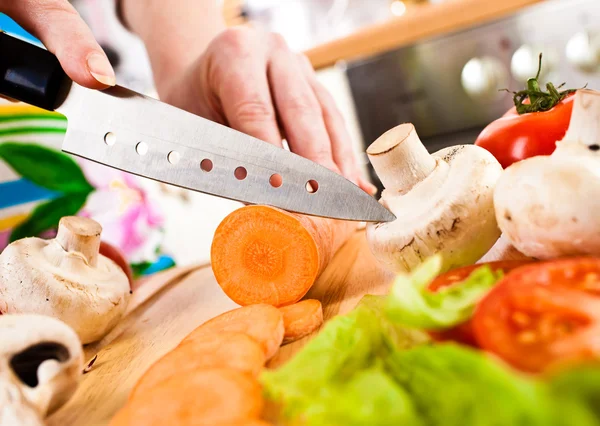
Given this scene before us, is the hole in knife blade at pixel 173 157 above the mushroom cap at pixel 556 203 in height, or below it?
above

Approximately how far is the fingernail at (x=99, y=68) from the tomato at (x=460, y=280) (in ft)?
2.45

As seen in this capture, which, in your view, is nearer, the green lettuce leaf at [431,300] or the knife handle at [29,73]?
the green lettuce leaf at [431,300]

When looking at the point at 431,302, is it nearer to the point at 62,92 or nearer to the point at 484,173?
the point at 484,173

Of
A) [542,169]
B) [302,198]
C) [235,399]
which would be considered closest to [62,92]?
[302,198]

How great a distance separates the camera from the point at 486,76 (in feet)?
8.40

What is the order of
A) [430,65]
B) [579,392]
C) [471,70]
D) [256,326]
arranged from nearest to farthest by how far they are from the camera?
1. [579,392]
2. [256,326]
3. [471,70]
4. [430,65]

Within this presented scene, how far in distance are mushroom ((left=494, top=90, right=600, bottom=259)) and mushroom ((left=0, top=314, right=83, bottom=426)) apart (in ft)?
2.22

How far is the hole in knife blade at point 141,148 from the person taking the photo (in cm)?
113

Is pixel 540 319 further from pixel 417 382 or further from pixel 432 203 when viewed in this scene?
pixel 432 203

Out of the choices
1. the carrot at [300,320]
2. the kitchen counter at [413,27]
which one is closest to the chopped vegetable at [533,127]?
the carrot at [300,320]

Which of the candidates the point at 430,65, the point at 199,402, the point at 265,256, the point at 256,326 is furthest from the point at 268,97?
the point at 430,65

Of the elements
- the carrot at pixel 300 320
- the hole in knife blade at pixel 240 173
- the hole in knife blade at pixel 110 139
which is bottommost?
the carrot at pixel 300 320

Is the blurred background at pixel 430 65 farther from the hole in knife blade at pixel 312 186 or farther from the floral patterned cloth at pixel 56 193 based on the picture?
the hole in knife blade at pixel 312 186

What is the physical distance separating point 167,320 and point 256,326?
47 centimetres
